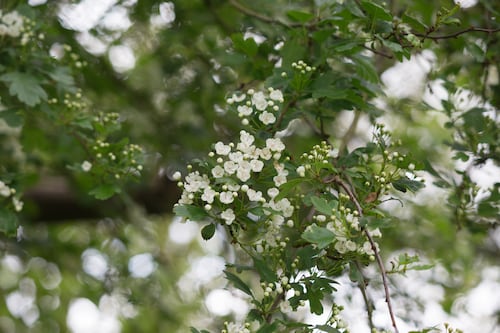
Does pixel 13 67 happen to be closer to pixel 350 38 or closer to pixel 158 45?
pixel 350 38

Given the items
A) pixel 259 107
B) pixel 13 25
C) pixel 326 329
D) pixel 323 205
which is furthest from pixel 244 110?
pixel 13 25

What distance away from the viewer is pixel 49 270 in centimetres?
454

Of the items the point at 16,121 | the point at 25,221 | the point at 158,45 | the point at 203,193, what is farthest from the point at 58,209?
the point at 203,193

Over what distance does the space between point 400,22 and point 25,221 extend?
2529 mm

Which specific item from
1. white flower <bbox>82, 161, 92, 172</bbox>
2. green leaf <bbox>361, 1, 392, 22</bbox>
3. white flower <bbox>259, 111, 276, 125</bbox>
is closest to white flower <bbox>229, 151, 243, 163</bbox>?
white flower <bbox>259, 111, 276, 125</bbox>

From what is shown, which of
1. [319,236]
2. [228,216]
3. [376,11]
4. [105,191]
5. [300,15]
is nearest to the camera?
[319,236]

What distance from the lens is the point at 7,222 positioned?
83.7 inches

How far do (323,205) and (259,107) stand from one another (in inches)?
14.6

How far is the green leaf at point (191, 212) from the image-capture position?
1.48 meters

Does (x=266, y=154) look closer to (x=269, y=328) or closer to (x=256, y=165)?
(x=256, y=165)

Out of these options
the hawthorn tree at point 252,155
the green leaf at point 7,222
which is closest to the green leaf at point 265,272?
the hawthorn tree at point 252,155

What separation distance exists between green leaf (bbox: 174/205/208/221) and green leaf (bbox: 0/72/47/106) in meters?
0.86

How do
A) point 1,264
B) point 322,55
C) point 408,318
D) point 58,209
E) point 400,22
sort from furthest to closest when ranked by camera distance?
1. point 1,264
2. point 58,209
3. point 408,318
4. point 322,55
5. point 400,22

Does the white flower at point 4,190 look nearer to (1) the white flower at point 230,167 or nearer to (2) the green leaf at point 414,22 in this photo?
(1) the white flower at point 230,167
